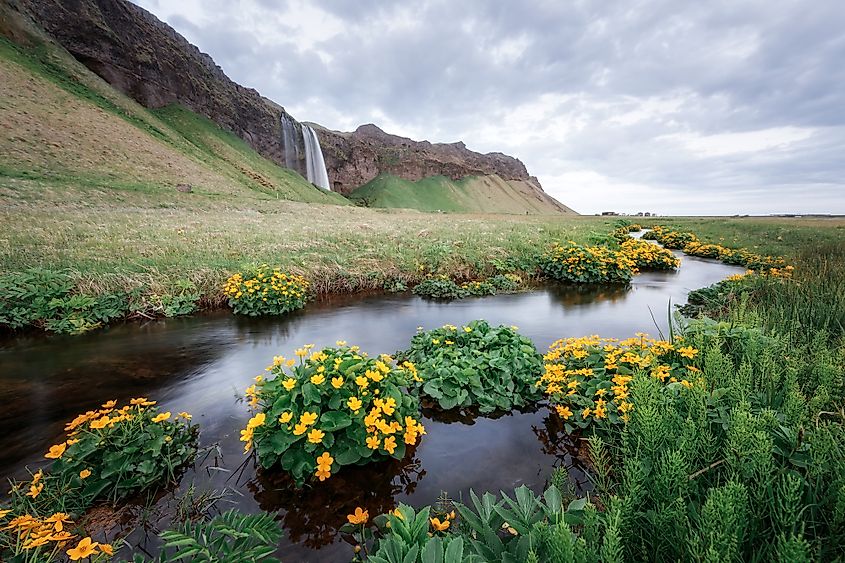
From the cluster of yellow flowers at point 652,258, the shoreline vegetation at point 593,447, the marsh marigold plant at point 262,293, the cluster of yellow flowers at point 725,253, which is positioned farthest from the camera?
the cluster of yellow flowers at point 652,258

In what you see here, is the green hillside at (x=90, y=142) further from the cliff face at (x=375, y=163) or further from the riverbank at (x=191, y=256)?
the cliff face at (x=375, y=163)

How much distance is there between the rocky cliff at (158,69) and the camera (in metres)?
56.4

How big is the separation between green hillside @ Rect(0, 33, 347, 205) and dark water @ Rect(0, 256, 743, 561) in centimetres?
2261

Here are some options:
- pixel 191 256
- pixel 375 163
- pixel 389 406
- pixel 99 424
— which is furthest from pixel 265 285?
pixel 375 163

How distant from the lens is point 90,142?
33.5m

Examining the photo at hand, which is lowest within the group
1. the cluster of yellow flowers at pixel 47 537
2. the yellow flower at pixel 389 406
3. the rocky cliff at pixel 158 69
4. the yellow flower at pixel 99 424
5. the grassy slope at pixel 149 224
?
the cluster of yellow flowers at pixel 47 537

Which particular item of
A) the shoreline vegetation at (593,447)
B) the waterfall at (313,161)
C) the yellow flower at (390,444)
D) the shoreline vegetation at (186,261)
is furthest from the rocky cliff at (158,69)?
the yellow flower at (390,444)

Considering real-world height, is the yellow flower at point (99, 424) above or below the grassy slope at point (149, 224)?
below

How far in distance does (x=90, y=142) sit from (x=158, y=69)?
4400 centimetres

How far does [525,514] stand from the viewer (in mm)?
2107

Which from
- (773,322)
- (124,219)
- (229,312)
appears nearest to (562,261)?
(773,322)

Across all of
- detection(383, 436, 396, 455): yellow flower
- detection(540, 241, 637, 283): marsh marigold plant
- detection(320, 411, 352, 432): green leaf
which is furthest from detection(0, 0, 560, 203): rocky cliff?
detection(383, 436, 396, 455): yellow flower

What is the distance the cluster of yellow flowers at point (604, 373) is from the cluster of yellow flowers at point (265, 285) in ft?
21.8

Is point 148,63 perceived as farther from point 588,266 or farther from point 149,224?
point 588,266
